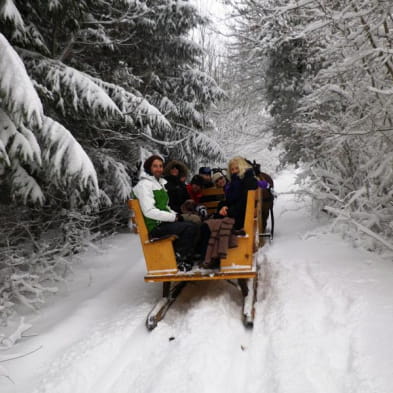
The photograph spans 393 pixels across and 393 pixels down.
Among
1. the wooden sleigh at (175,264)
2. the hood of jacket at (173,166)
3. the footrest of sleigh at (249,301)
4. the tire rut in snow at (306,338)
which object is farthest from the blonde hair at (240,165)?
the tire rut in snow at (306,338)

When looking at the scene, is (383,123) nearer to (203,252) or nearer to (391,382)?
(203,252)

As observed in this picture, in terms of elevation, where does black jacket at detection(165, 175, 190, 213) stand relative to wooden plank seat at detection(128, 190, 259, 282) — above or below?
above

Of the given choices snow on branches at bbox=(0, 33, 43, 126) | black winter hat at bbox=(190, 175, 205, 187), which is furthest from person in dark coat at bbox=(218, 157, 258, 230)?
black winter hat at bbox=(190, 175, 205, 187)

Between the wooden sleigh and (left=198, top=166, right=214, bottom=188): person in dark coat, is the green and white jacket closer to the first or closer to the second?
the wooden sleigh

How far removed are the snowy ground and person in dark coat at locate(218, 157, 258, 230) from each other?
37.3 inches

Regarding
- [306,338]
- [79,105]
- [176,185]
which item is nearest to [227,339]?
[306,338]

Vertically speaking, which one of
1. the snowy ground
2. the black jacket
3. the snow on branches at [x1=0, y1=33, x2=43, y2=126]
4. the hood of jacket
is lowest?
the snowy ground

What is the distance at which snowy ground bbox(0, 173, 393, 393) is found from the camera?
2865 mm

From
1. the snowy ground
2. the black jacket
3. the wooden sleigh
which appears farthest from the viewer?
the black jacket

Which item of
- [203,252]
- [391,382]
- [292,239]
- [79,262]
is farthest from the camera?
[292,239]

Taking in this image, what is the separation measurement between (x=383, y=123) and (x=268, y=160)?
23.4 m

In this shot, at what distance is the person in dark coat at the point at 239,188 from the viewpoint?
182 inches

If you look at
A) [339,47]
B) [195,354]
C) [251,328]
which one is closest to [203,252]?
[251,328]

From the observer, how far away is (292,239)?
287 inches
